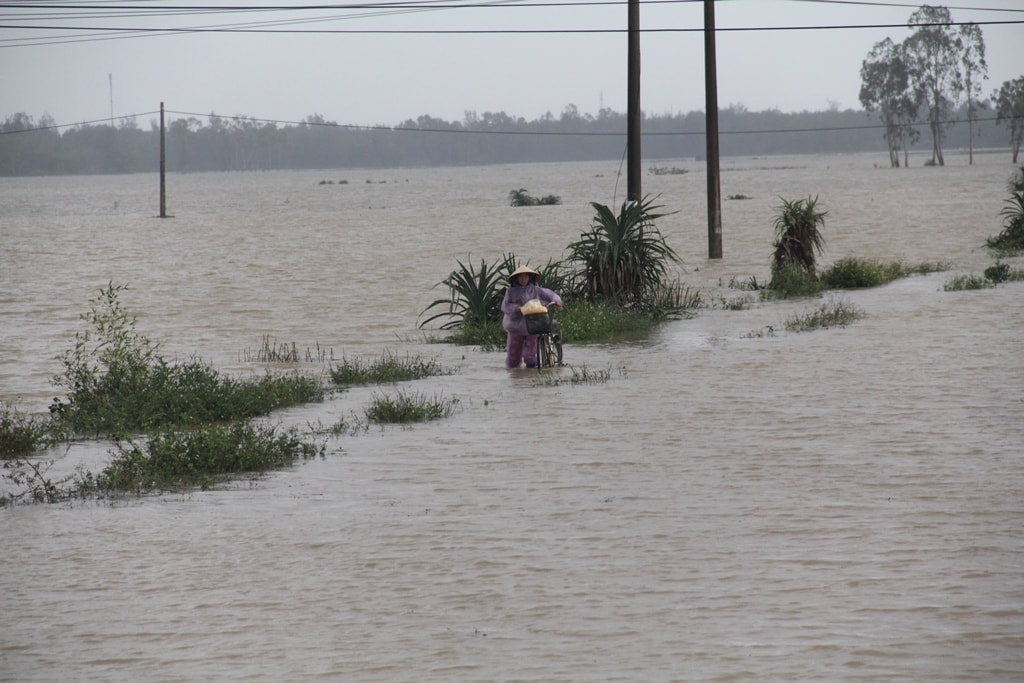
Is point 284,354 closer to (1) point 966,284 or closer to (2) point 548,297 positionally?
Answer: (2) point 548,297

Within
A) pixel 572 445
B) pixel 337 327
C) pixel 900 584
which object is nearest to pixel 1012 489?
pixel 900 584

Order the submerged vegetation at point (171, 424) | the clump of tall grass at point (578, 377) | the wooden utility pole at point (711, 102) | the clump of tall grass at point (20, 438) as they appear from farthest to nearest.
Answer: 1. the wooden utility pole at point (711, 102)
2. the clump of tall grass at point (578, 377)
3. the clump of tall grass at point (20, 438)
4. the submerged vegetation at point (171, 424)

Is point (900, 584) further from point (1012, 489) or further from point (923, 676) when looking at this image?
point (1012, 489)

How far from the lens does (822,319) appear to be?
60.2 feet

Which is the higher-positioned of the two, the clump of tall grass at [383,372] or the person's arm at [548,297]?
the person's arm at [548,297]

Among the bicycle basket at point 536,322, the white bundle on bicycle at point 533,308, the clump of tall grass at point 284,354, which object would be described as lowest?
the clump of tall grass at point 284,354

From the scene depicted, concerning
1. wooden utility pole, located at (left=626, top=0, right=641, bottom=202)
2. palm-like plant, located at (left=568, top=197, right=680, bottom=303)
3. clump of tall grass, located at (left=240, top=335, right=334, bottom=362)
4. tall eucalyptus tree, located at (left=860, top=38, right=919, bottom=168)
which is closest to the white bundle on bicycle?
clump of tall grass, located at (left=240, top=335, right=334, bottom=362)

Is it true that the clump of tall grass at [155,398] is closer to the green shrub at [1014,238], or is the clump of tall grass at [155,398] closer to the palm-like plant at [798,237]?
the palm-like plant at [798,237]

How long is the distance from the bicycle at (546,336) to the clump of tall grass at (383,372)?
3.62ft

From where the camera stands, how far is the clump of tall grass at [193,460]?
367 inches

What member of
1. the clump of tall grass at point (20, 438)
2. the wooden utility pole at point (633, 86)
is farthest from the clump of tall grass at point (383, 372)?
the wooden utility pole at point (633, 86)

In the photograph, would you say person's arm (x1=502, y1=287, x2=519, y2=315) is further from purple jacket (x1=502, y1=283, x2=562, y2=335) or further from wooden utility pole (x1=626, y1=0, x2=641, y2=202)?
wooden utility pole (x1=626, y1=0, x2=641, y2=202)

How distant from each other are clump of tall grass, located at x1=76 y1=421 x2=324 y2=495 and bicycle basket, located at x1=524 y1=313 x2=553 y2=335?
14.7ft

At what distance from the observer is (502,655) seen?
5633 mm
